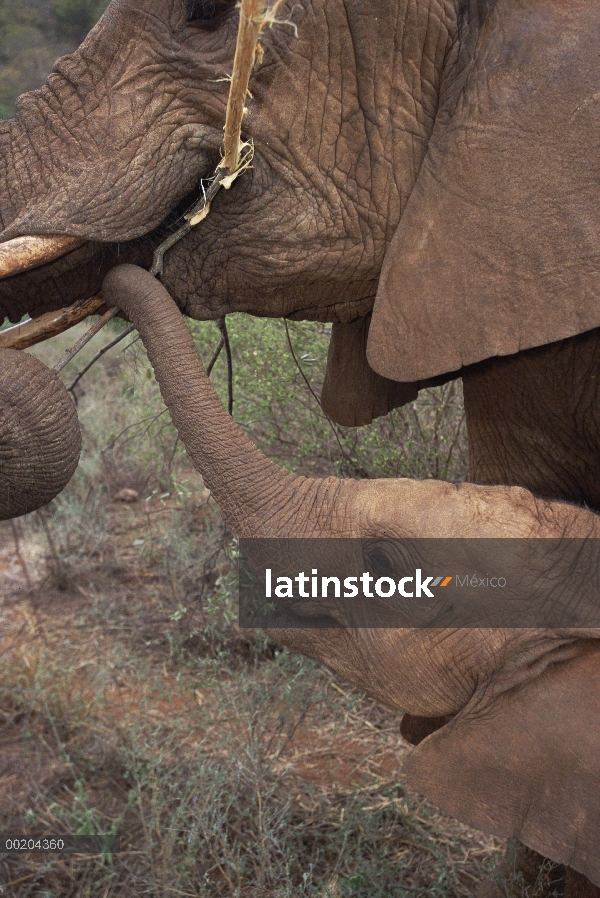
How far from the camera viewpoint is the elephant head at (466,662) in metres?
1.89

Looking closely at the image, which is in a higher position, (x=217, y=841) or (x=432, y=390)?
(x=432, y=390)

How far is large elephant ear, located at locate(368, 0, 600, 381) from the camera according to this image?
2129mm

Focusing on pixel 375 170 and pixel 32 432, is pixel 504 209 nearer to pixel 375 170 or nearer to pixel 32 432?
pixel 375 170

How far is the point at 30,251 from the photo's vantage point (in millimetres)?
2240

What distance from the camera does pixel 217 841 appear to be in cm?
323

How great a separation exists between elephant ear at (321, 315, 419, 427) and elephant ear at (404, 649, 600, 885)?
1395 mm

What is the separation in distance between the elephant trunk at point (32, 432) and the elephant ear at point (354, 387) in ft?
3.67

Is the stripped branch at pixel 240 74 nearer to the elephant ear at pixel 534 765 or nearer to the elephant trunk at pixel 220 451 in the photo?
the elephant trunk at pixel 220 451

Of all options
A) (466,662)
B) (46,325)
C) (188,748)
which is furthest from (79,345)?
(188,748)

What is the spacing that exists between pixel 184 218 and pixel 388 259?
569mm

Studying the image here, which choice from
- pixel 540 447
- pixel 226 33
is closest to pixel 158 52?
pixel 226 33

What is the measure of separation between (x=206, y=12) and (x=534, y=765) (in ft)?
6.48

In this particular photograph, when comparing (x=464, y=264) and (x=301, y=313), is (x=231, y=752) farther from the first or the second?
(x=464, y=264)

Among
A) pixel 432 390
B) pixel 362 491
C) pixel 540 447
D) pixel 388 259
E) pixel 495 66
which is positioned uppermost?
pixel 495 66
